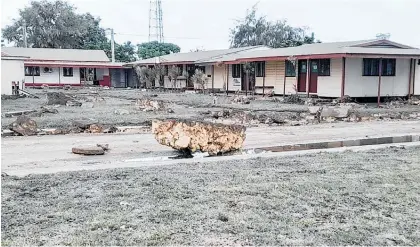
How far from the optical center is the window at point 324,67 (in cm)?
2769

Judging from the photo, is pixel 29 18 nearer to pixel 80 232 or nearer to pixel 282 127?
pixel 282 127

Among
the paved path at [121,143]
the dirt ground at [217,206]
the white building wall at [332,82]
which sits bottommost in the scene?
the paved path at [121,143]

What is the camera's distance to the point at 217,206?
5.53 meters

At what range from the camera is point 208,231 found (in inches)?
183

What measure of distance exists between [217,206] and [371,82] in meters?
23.4

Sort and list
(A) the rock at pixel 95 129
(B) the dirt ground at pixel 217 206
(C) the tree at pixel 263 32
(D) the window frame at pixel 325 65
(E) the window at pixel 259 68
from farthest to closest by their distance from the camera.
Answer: (C) the tree at pixel 263 32, (E) the window at pixel 259 68, (D) the window frame at pixel 325 65, (A) the rock at pixel 95 129, (B) the dirt ground at pixel 217 206

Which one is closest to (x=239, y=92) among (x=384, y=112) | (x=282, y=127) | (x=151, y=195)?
(x=384, y=112)

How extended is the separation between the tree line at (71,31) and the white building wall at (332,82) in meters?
40.1

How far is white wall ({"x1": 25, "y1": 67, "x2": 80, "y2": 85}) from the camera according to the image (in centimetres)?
5135

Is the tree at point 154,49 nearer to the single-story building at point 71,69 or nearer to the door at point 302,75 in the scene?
the single-story building at point 71,69

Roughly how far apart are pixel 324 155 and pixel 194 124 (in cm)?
264

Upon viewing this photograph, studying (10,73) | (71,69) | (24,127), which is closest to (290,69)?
(10,73)

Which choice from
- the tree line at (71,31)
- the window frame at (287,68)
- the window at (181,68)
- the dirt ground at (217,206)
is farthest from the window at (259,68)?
the tree line at (71,31)

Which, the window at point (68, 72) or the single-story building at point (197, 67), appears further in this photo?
the window at point (68, 72)
